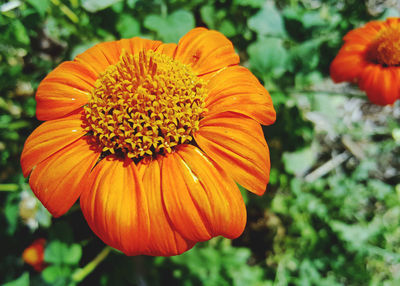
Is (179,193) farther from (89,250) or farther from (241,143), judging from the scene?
(89,250)

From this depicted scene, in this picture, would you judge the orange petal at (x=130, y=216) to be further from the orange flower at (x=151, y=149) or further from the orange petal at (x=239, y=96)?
the orange petal at (x=239, y=96)

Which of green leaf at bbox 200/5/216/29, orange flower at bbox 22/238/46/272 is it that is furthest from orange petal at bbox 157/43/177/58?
orange flower at bbox 22/238/46/272

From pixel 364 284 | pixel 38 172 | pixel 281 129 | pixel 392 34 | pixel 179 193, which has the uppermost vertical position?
pixel 38 172

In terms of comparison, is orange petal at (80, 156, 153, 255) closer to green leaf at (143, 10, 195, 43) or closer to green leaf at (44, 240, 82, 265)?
green leaf at (44, 240, 82, 265)

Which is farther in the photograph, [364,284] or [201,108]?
[364,284]

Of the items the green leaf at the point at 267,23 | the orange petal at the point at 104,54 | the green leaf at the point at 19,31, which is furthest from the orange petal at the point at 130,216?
the green leaf at the point at 19,31

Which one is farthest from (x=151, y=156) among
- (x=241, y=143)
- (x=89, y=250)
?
(x=89, y=250)
